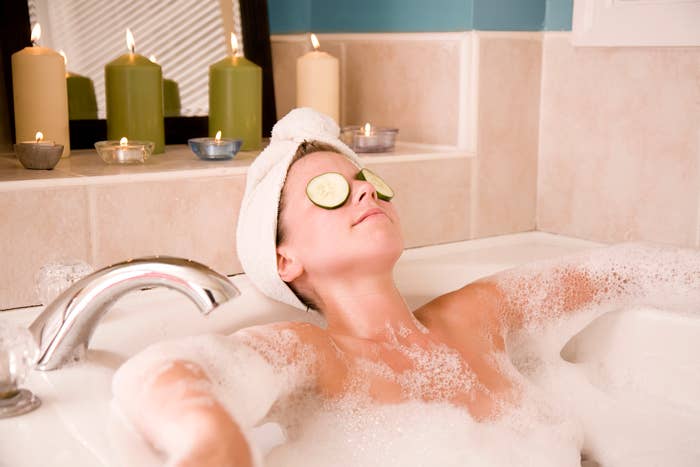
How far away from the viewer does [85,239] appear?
1451 mm

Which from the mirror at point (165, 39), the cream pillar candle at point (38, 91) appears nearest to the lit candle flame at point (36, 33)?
the cream pillar candle at point (38, 91)

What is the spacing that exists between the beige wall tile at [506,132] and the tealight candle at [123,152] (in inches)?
26.3

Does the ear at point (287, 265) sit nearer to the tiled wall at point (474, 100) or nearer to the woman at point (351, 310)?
the woman at point (351, 310)

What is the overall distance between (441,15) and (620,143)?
0.43 m

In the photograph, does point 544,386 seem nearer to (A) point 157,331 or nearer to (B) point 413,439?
(B) point 413,439

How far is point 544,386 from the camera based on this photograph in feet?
5.05

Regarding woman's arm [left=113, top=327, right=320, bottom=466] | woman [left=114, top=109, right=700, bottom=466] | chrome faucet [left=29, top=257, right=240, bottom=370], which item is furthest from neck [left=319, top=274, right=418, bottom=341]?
chrome faucet [left=29, top=257, right=240, bottom=370]

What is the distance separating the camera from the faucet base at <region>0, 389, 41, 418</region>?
41.6 inches

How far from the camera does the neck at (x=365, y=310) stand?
137cm

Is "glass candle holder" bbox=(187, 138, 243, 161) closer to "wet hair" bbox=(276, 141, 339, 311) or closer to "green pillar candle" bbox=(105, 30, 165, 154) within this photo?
"green pillar candle" bbox=(105, 30, 165, 154)

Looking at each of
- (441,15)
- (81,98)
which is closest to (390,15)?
(441,15)

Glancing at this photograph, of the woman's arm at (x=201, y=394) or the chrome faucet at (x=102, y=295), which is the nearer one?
the woman's arm at (x=201, y=394)

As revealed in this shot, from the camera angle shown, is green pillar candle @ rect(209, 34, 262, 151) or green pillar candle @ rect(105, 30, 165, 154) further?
green pillar candle @ rect(209, 34, 262, 151)

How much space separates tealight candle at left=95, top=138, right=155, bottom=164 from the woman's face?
355 millimetres
